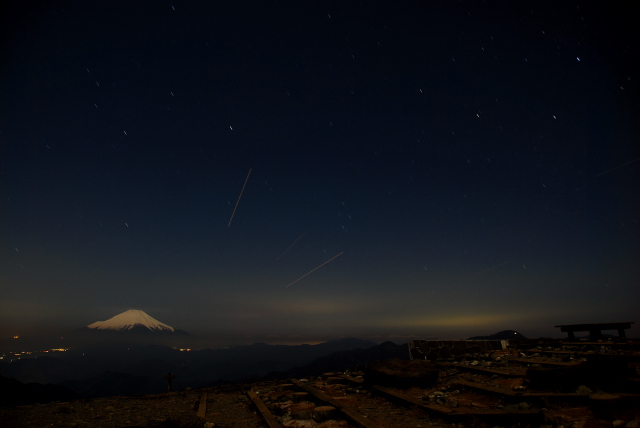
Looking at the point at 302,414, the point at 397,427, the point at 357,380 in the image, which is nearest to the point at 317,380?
the point at 357,380

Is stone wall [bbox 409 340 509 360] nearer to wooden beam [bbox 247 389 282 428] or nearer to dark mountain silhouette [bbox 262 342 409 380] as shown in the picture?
wooden beam [bbox 247 389 282 428]

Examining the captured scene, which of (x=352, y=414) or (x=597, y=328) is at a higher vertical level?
(x=597, y=328)

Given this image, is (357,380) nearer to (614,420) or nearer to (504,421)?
(504,421)

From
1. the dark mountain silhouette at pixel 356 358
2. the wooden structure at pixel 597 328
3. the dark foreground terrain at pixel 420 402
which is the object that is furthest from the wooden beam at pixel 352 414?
the dark mountain silhouette at pixel 356 358

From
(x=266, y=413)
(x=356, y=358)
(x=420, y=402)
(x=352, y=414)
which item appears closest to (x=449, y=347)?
(x=420, y=402)

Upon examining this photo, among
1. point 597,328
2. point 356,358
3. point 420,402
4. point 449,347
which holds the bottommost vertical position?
point 356,358

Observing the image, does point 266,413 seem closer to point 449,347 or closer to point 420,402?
point 420,402
